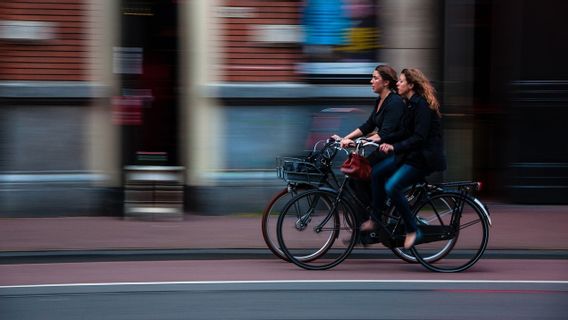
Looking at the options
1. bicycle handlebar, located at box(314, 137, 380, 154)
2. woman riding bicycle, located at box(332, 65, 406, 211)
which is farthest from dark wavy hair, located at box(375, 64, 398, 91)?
bicycle handlebar, located at box(314, 137, 380, 154)

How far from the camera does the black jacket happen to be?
725 centimetres

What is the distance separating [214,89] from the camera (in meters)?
10.2

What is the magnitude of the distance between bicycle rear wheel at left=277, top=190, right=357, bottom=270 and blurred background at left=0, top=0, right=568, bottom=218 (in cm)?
274

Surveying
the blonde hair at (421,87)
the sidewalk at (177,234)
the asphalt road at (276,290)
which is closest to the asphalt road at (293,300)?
the asphalt road at (276,290)

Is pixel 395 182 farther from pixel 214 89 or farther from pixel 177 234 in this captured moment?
pixel 214 89

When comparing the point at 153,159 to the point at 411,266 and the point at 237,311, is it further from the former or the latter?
the point at 237,311

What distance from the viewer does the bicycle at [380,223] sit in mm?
7512

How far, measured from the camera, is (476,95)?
11.3 metres

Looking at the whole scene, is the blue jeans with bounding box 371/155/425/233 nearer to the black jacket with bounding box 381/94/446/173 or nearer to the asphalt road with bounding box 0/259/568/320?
the black jacket with bounding box 381/94/446/173

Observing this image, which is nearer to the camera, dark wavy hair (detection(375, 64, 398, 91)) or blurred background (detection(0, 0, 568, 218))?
dark wavy hair (detection(375, 64, 398, 91))

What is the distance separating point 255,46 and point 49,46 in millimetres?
2361

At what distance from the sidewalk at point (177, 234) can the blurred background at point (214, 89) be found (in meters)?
0.34

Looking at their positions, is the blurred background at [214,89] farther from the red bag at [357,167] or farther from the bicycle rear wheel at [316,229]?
the red bag at [357,167]

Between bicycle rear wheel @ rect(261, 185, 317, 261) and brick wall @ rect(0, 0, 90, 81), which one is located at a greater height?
brick wall @ rect(0, 0, 90, 81)
